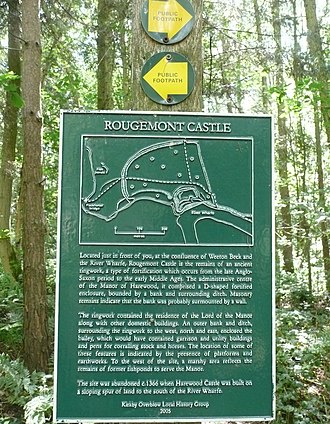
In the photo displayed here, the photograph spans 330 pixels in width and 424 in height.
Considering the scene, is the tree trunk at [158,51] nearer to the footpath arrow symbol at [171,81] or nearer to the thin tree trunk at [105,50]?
the footpath arrow symbol at [171,81]

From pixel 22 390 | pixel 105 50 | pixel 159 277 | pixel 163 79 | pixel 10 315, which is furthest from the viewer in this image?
pixel 105 50

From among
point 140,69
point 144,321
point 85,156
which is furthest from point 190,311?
point 140,69

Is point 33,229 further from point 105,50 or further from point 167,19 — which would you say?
point 105,50

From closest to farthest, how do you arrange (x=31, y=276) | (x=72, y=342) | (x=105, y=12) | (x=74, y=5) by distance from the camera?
1. (x=72, y=342)
2. (x=31, y=276)
3. (x=105, y=12)
4. (x=74, y=5)

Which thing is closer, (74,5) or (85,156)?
(85,156)

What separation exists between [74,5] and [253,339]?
9531mm

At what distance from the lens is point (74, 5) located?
35.6 feet

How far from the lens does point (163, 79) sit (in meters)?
3.30

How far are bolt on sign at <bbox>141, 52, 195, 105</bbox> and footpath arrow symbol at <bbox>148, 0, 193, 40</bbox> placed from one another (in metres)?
0.16

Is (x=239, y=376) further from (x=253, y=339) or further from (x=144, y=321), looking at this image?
(x=144, y=321)

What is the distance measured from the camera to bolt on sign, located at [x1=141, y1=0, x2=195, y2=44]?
10.8 ft

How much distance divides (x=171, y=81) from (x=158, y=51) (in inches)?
8.3

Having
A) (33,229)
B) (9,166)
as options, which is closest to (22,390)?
(33,229)

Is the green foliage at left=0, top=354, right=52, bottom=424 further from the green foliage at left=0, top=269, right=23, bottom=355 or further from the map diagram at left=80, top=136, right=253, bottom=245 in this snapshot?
the map diagram at left=80, top=136, right=253, bottom=245
